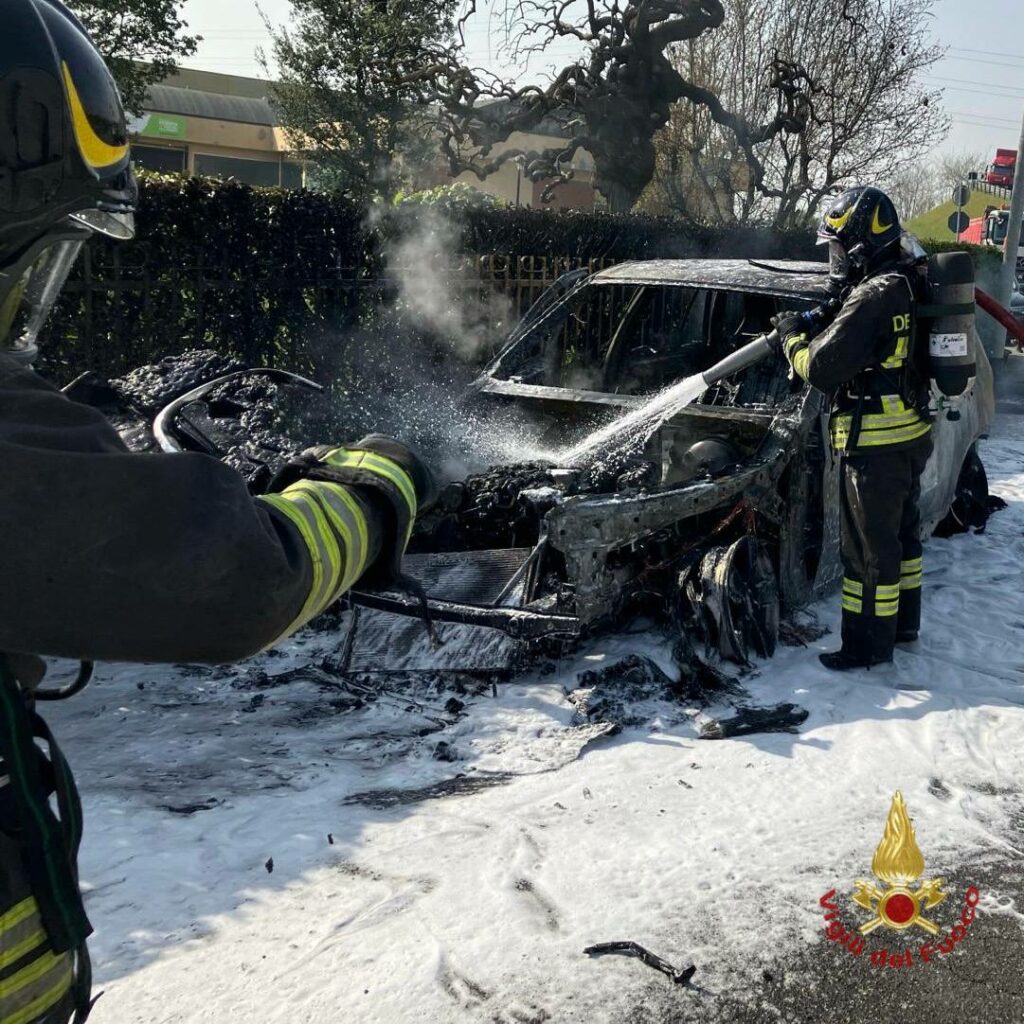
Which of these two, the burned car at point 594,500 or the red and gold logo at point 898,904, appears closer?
the red and gold logo at point 898,904

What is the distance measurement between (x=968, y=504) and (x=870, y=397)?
122 inches

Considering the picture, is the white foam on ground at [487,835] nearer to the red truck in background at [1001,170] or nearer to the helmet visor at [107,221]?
the helmet visor at [107,221]

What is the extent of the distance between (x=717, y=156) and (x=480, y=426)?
19958 mm

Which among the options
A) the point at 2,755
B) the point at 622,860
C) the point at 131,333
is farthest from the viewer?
the point at 131,333

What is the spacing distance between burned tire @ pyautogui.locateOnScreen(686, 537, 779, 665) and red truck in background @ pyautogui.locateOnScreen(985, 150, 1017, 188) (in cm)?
3300

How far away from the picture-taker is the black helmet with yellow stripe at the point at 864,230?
16.2ft

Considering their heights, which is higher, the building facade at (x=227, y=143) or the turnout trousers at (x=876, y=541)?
the building facade at (x=227, y=143)

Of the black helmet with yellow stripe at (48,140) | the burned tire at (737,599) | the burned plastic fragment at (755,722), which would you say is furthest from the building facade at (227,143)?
the black helmet with yellow stripe at (48,140)

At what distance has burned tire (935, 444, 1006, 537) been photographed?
7461 millimetres

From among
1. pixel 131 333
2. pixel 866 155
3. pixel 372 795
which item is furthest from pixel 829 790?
pixel 866 155

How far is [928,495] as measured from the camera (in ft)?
20.4

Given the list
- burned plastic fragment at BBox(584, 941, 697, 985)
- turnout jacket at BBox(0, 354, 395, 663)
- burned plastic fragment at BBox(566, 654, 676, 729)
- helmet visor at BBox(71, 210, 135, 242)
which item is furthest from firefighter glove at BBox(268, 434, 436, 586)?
burned plastic fragment at BBox(566, 654, 676, 729)

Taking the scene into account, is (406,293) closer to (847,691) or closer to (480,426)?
(480,426)

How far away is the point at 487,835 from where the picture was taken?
3.43 metres
